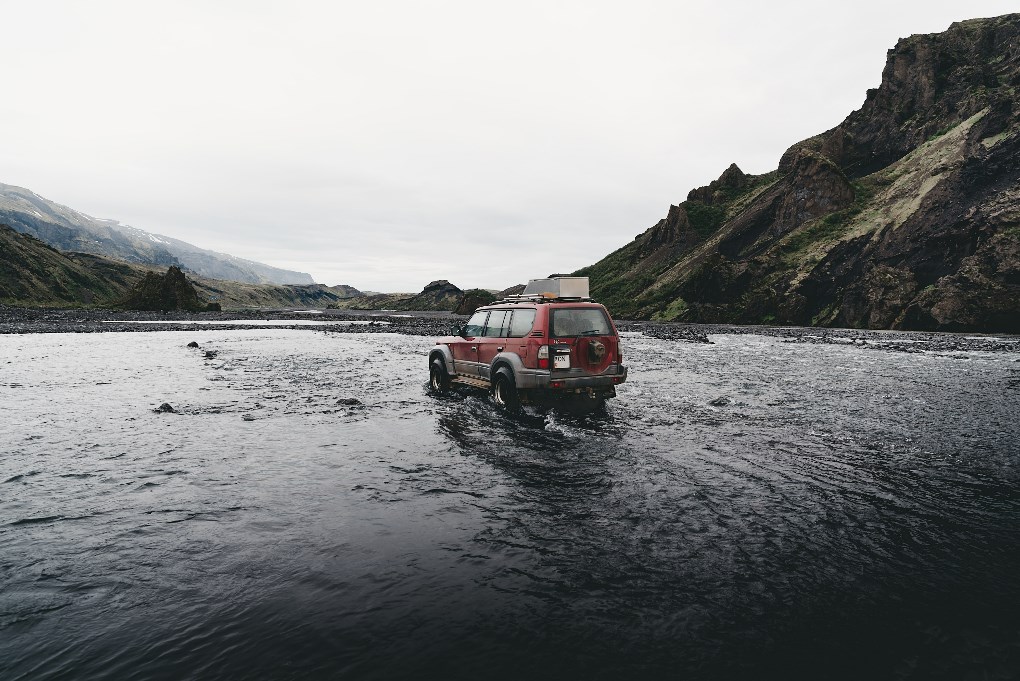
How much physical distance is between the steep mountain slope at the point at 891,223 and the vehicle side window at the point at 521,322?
56202 mm

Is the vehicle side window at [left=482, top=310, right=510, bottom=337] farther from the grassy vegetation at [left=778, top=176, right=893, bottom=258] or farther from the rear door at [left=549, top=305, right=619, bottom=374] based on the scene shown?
the grassy vegetation at [left=778, top=176, right=893, bottom=258]

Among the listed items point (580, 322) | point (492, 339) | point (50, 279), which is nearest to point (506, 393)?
point (492, 339)

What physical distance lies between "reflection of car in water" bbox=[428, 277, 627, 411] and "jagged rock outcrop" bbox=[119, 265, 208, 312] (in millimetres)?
118031

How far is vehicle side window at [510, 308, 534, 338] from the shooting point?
1233 cm

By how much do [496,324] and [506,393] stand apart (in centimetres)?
194

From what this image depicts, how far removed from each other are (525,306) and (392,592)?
8.54m

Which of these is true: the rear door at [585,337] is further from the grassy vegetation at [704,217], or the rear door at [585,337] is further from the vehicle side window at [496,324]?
the grassy vegetation at [704,217]

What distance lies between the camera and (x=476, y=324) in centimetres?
1473

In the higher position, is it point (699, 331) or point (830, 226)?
point (830, 226)

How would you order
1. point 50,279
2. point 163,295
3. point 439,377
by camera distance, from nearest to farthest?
point 439,377 < point 163,295 < point 50,279

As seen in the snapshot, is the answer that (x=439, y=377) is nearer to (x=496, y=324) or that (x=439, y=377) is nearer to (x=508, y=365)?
(x=496, y=324)

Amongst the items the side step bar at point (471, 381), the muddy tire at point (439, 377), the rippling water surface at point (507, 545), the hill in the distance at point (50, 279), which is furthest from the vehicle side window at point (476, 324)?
the hill in the distance at point (50, 279)

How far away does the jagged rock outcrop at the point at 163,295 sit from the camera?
11038cm

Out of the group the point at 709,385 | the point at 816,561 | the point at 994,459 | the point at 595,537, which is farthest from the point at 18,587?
the point at 709,385
